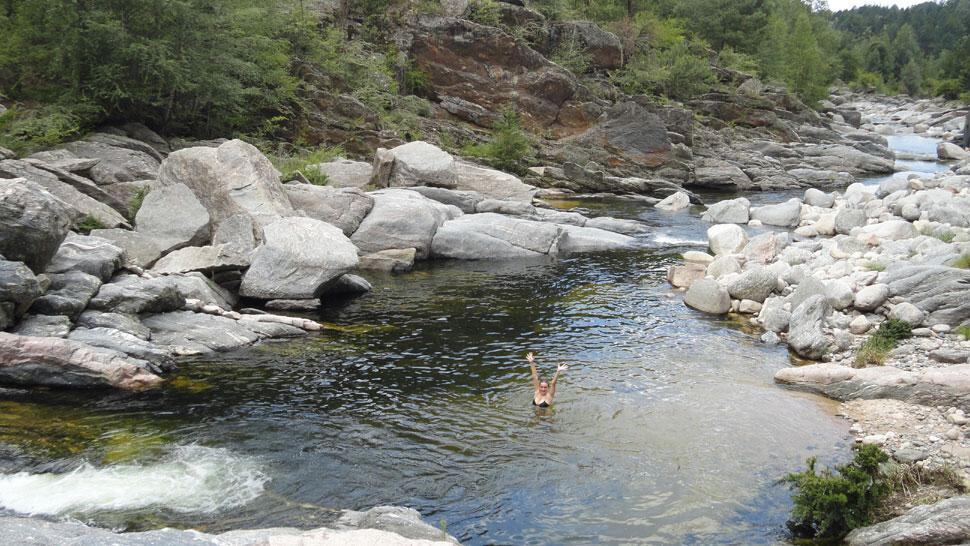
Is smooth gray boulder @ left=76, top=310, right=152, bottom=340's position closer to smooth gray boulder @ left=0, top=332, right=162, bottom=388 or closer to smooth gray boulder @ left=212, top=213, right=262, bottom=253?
smooth gray boulder @ left=0, top=332, right=162, bottom=388

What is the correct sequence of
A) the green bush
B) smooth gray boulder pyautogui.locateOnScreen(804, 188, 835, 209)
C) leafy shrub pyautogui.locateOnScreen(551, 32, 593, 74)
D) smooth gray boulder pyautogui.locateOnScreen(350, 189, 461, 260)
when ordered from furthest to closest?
leafy shrub pyautogui.locateOnScreen(551, 32, 593, 74)
smooth gray boulder pyautogui.locateOnScreen(804, 188, 835, 209)
smooth gray boulder pyautogui.locateOnScreen(350, 189, 461, 260)
the green bush

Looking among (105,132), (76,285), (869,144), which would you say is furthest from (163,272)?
(869,144)

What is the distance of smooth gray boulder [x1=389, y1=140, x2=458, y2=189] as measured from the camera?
91.6 feet

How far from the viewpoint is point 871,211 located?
26.8 m

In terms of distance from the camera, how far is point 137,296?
1398 cm

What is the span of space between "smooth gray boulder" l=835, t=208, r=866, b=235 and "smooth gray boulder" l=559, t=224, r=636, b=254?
7.35 metres

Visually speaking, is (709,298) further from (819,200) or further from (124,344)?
(819,200)

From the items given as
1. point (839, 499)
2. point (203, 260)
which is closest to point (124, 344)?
point (203, 260)

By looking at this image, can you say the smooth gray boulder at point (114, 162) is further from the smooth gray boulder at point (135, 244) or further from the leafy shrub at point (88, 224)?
the smooth gray boulder at point (135, 244)

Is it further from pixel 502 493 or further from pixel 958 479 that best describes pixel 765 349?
pixel 502 493

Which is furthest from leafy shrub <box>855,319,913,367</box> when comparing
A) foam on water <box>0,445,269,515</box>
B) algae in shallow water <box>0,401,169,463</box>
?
algae in shallow water <box>0,401,169,463</box>

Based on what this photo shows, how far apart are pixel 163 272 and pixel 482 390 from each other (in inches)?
335

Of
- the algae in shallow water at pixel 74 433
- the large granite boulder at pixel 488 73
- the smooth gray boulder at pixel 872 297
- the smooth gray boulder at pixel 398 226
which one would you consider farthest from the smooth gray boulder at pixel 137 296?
the large granite boulder at pixel 488 73

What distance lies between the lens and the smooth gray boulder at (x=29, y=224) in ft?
40.6
